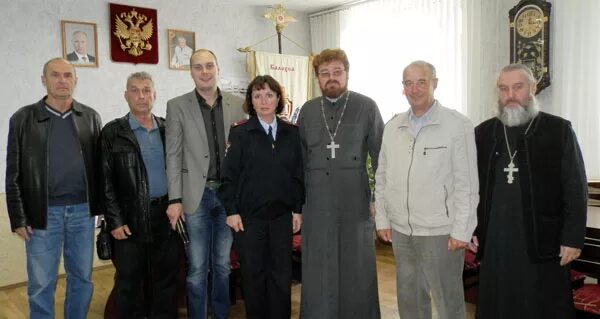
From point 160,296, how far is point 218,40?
3483 mm

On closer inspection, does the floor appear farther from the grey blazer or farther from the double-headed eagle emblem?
the double-headed eagle emblem

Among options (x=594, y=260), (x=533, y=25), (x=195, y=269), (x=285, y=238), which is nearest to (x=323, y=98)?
→ (x=285, y=238)

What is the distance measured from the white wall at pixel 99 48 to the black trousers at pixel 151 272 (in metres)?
2.33

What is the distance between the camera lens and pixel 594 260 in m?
2.71

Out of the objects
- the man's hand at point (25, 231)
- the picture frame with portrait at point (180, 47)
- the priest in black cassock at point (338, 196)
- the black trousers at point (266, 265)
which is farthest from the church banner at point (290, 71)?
the man's hand at point (25, 231)

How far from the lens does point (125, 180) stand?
7.98 feet

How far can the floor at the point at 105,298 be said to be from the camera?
333 cm

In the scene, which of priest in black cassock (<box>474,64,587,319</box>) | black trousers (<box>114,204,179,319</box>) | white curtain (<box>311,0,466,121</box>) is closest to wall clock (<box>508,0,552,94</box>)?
white curtain (<box>311,0,466,121</box>)

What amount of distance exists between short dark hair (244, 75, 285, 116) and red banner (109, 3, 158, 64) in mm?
2742

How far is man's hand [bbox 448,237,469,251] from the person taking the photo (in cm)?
211

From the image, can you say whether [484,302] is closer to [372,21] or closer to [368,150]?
[368,150]

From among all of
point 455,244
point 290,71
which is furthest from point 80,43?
point 455,244

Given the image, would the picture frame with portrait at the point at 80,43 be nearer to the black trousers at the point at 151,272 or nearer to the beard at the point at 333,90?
the black trousers at the point at 151,272

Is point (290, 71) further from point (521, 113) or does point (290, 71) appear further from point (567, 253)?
point (567, 253)
